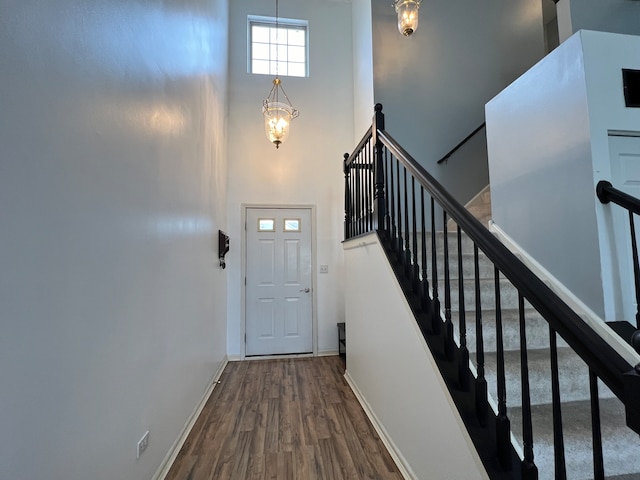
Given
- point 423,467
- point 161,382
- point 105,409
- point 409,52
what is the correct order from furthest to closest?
point 409,52 → point 161,382 → point 423,467 → point 105,409

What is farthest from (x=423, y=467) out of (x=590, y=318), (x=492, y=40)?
(x=492, y=40)

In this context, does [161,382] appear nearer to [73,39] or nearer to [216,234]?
[73,39]

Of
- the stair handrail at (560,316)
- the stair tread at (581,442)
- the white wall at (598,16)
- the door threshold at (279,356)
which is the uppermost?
the white wall at (598,16)

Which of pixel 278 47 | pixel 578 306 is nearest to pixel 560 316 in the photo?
pixel 578 306

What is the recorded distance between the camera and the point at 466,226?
127cm

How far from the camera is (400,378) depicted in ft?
6.13

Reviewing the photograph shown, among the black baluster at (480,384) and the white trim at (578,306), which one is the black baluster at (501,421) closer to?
the black baluster at (480,384)

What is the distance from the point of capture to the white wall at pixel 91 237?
824mm

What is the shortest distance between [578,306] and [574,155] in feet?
3.38

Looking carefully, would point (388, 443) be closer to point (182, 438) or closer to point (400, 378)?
point (400, 378)

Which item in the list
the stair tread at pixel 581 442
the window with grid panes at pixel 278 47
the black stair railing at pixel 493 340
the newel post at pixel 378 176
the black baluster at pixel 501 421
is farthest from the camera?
the window with grid panes at pixel 278 47

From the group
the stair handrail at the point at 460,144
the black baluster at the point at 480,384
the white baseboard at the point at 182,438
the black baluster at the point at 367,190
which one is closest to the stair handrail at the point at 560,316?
the black baluster at the point at 480,384

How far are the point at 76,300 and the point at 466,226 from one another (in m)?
1.50

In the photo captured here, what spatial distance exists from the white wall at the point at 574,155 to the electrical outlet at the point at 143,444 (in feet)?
9.10
